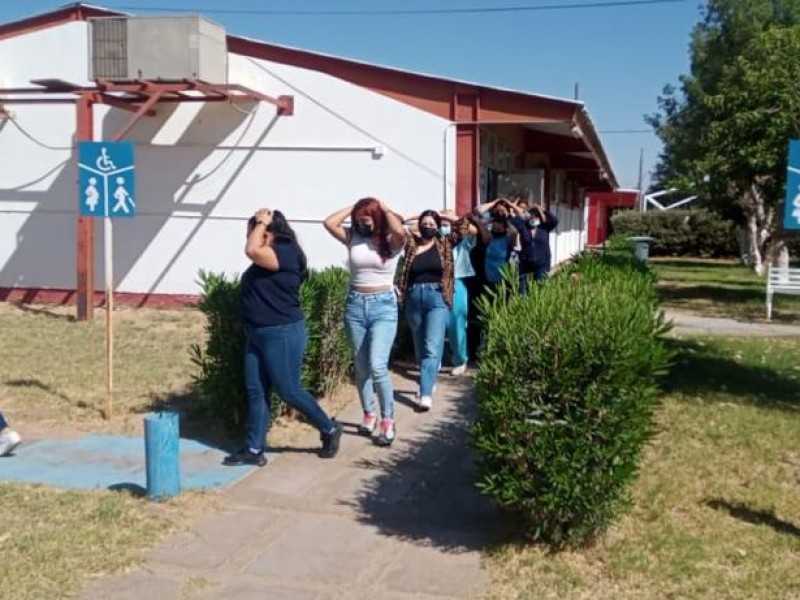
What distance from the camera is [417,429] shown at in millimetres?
7586

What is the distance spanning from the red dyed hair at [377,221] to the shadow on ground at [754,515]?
8.69ft

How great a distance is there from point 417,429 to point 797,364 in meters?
5.35

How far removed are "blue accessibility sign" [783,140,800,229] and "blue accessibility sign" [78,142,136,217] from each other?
492 centimetres

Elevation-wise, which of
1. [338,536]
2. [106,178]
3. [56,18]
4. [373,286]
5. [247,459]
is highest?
[56,18]

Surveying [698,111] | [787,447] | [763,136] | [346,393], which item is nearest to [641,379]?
[787,447]

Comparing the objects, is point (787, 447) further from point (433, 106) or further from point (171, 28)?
point (171, 28)

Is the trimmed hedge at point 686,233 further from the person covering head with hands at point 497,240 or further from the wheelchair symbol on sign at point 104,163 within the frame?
the wheelchair symbol on sign at point 104,163

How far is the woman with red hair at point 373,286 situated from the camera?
6805mm

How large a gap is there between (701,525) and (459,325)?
4.43 meters

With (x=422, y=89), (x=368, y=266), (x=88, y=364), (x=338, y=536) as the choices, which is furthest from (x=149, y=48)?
(x=338, y=536)

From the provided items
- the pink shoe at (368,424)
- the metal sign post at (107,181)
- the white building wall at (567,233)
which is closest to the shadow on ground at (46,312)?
the metal sign post at (107,181)

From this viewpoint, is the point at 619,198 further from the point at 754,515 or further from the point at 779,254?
the point at 754,515

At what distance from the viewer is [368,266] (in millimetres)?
6805

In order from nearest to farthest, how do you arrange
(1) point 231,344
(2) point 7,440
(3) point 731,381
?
(2) point 7,440, (1) point 231,344, (3) point 731,381
